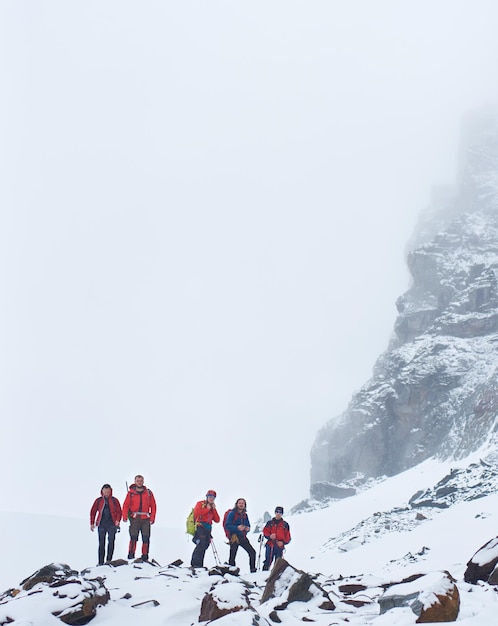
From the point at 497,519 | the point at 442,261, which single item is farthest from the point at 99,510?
the point at 442,261

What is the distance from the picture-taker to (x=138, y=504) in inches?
581

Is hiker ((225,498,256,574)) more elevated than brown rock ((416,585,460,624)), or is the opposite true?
hiker ((225,498,256,574))

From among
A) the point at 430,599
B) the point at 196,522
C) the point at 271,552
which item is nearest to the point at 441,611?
the point at 430,599

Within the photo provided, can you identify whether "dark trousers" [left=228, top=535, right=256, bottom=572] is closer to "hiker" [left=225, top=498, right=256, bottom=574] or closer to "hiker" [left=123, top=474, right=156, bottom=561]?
"hiker" [left=225, top=498, right=256, bottom=574]

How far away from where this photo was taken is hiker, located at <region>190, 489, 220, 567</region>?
46.1 ft

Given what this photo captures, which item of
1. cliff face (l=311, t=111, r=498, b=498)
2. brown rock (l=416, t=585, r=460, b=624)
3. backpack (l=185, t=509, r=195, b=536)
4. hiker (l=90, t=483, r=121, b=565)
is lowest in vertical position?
brown rock (l=416, t=585, r=460, b=624)

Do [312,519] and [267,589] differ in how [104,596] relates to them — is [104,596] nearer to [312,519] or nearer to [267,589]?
[267,589]

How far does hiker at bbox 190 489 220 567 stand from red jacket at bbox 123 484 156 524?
1.42 metres

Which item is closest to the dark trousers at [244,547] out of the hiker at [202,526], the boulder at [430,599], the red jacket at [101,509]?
the hiker at [202,526]

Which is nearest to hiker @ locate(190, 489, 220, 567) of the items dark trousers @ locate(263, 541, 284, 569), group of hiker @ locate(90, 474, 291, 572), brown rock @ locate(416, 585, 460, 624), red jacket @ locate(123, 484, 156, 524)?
group of hiker @ locate(90, 474, 291, 572)

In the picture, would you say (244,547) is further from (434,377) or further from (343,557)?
(434,377)

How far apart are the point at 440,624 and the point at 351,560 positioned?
20.1 metres

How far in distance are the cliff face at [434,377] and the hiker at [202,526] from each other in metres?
46.3

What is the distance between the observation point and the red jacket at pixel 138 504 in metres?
14.6
